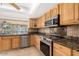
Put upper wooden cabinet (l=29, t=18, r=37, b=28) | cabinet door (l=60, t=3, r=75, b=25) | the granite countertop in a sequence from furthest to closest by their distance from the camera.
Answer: upper wooden cabinet (l=29, t=18, r=37, b=28) → cabinet door (l=60, t=3, r=75, b=25) → the granite countertop

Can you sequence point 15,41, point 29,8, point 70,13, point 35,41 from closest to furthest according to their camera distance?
point 70,13
point 29,8
point 15,41
point 35,41

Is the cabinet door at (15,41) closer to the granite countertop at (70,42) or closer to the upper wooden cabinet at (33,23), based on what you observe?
the upper wooden cabinet at (33,23)

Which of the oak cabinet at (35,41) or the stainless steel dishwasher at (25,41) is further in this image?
the stainless steel dishwasher at (25,41)

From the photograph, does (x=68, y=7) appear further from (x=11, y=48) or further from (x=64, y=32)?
(x=11, y=48)

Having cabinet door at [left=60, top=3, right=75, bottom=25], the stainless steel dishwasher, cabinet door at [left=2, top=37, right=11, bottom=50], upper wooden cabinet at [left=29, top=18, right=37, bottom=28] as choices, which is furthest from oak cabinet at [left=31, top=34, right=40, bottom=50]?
cabinet door at [left=60, top=3, right=75, bottom=25]

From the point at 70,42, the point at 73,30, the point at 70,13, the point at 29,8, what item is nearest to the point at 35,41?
the point at 29,8

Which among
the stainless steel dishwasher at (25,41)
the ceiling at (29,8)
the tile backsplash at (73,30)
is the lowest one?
the stainless steel dishwasher at (25,41)

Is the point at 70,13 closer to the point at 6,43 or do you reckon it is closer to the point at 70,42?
the point at 70,42

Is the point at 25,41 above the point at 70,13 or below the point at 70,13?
below

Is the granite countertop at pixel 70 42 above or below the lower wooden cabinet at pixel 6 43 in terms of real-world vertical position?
above

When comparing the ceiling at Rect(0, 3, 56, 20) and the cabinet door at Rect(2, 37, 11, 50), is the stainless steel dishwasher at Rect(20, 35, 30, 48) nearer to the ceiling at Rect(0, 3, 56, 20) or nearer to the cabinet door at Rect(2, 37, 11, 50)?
the cabinet door at Rect(2, 37, 11, 50)

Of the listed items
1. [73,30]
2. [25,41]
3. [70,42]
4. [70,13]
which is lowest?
[25,41]

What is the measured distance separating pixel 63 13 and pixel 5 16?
14.3 ft

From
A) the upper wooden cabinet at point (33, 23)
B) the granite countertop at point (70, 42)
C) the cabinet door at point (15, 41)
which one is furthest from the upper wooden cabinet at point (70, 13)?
the upper wooden cabinet at point (33, 23)
